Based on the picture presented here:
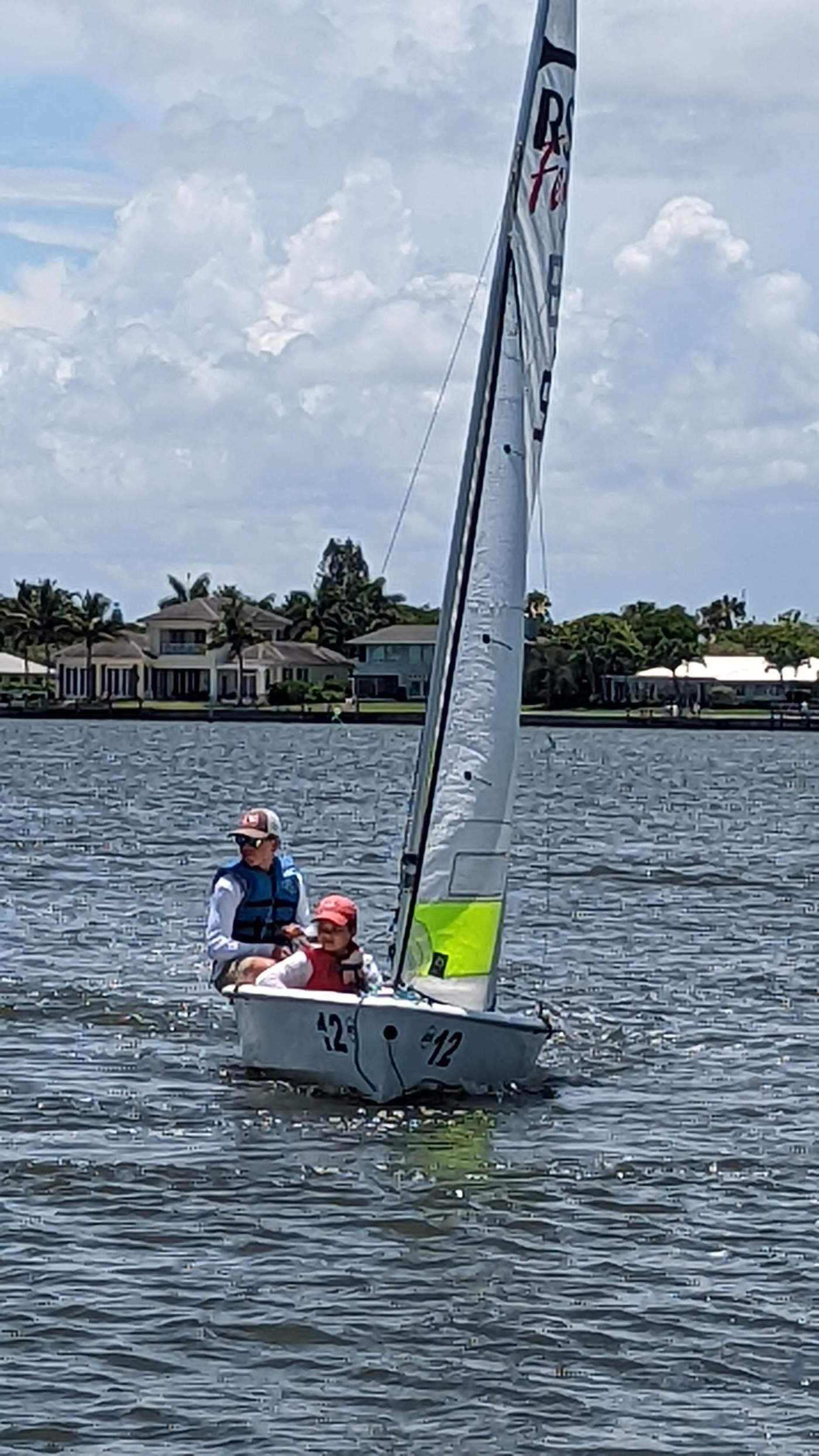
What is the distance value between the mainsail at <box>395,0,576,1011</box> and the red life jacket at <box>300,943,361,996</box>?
369mm

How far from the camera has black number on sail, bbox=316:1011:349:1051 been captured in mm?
15992

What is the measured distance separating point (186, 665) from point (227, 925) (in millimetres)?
156687

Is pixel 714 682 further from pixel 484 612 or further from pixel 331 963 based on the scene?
pixel 331 963

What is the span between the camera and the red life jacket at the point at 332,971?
1628 centimetres

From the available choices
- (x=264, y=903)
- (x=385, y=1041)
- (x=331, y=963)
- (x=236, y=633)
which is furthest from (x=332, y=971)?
(x=236, y=633)

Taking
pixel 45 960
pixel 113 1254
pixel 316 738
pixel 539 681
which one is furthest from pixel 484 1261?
pixel 539 681

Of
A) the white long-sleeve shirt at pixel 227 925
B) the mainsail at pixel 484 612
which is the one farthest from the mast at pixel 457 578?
the white long-sleeve shirt at pixel 227 925

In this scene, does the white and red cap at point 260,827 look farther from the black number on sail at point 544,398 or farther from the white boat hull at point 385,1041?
the black number on sail at point 544,398

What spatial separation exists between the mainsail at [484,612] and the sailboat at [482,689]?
11 mm

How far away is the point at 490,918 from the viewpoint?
16766 mm

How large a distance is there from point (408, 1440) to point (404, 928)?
6.02 m

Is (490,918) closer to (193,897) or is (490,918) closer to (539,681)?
(193,897)

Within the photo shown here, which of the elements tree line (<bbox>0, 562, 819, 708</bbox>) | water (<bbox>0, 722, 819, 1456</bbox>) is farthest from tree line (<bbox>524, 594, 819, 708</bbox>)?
water (<bbox>0, 722, 819, 1456</bbox>)

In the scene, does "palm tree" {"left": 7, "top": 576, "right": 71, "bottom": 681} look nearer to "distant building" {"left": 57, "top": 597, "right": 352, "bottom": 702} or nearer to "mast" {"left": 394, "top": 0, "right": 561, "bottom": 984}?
"distant building" {"left": 57, "top": 597, "right": 352, "bottom": 702}
